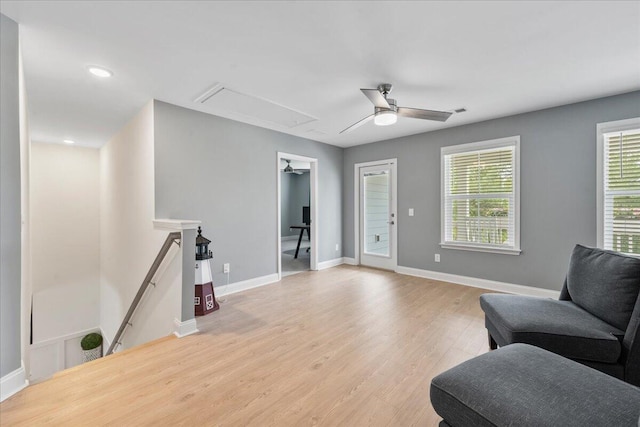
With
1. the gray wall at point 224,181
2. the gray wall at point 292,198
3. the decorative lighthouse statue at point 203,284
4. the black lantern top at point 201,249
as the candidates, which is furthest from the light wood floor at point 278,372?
the gray wall at point 292,198

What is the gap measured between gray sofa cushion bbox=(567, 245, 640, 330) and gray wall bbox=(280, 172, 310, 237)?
27.4ft

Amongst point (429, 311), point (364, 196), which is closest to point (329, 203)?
point (364, 196)

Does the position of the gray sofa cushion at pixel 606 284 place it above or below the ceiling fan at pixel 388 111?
below

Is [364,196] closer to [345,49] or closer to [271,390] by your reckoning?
[345,49]

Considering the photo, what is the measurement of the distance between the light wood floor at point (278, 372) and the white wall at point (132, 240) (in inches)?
24.8

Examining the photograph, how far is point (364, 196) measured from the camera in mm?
5645

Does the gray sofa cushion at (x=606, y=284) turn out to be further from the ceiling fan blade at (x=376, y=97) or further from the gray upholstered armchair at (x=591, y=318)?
the ceiling fan blade at (x=376, y=97)

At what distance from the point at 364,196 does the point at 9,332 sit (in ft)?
16.3

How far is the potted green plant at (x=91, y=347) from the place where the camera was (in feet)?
17.6

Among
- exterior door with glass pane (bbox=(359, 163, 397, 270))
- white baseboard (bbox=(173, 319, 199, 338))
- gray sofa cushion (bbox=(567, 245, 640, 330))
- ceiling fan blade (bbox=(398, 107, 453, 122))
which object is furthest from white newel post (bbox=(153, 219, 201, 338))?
exterior door with glass pane (bbox=(359, 163, 397, 270))

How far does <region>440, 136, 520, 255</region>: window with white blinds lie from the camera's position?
3.92 m

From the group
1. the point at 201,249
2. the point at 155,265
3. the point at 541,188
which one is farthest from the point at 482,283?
the point at 155,265

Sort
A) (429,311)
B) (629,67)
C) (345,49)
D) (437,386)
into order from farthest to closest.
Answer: (429,311)
(629,67)
(345,49)
(437,386)

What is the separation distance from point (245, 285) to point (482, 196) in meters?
3.78
